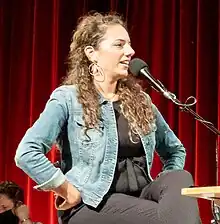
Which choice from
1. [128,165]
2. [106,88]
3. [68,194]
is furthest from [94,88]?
[68,194]

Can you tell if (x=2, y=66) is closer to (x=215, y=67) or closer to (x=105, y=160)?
(x=215, y=67)

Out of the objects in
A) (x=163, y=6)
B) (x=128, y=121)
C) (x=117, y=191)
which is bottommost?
(x=117, y=191)

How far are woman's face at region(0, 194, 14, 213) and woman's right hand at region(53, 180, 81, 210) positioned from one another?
1.42 metres

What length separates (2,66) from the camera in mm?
3926

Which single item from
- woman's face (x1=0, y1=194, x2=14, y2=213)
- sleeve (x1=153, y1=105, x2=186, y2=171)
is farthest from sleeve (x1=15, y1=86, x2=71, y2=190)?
woman's face (x1=0, y1=194, x2=14, y2=213)

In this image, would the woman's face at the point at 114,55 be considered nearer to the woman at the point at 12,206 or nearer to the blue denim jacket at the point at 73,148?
the blue denim jacket at the point at 73,148

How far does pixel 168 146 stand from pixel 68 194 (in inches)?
18.5

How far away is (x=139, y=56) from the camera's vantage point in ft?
11.8

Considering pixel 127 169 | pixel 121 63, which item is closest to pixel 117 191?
pixel 127 169

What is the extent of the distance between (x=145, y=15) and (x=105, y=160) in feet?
6.42

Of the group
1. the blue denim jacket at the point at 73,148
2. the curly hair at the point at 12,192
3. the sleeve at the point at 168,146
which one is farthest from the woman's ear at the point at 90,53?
the curly hair at the point at 12,192

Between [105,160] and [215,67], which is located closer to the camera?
[105,160]

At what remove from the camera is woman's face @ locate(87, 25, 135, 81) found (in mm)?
1988

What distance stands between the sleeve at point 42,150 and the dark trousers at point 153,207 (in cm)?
13
